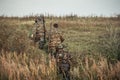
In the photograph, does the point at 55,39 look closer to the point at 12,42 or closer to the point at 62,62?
the point at 12,42

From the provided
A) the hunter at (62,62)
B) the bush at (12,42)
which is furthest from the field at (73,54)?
the hunter at (62,62)

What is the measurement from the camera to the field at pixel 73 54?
9.57 meters

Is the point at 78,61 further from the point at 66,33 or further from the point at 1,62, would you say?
the point at 66,33

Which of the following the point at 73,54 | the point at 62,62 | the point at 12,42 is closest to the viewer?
the point at 62,62

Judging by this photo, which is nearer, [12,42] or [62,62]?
[62,62]

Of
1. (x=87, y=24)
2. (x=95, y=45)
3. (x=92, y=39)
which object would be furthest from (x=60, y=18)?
(x=95, y=45)

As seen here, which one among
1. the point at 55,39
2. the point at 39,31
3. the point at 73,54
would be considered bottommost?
the point at 73,54

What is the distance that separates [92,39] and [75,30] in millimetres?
4044

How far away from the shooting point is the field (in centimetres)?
957

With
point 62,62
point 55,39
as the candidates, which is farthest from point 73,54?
point 62,62

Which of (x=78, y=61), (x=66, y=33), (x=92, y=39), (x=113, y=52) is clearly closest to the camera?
(x=78, y=61)

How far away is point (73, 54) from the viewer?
14.0 metres

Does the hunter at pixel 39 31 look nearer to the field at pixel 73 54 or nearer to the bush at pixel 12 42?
the field at pixel 73 54

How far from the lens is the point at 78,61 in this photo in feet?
40.9
